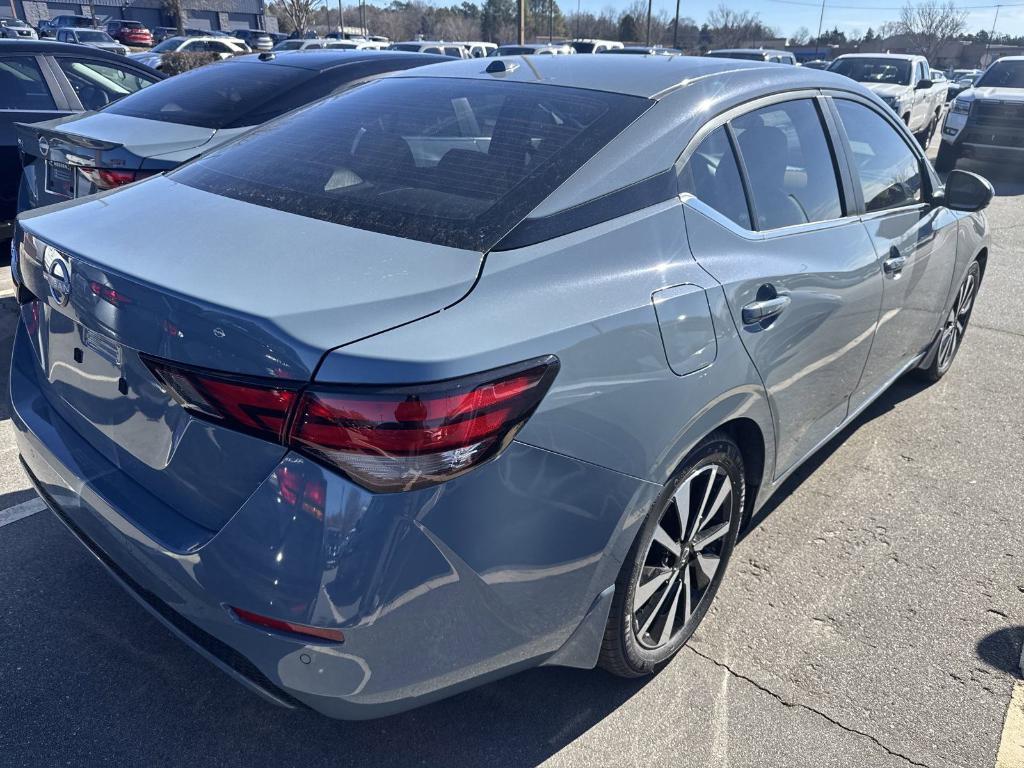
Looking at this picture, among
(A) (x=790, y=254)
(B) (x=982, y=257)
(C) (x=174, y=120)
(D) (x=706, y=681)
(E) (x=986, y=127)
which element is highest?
(C) (x=174, y=120)

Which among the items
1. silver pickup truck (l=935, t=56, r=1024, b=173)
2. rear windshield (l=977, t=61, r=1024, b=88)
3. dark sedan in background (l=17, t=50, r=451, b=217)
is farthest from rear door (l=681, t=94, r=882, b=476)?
rear windshield (l=977, t=61, r=1024, b=88)

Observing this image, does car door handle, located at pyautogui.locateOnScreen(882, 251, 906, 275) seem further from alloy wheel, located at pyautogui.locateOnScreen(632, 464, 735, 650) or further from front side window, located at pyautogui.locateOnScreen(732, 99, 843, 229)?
alloy wheel, located at pyautogui.locateOnScreen(632, 464, 735, 650)

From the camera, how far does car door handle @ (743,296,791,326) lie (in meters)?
2.45

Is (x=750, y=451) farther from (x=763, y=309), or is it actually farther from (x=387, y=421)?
(x=387, y=421)

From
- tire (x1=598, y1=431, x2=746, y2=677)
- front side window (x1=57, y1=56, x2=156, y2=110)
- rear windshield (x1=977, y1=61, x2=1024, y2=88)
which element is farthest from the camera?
rear windshield (x1=977, y1=61, x2=1024, y2=88)

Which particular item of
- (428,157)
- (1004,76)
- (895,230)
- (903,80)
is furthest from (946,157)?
(428,157)

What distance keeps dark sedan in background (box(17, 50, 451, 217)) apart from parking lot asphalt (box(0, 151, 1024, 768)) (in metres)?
1.75

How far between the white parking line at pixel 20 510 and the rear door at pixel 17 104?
3.34 m

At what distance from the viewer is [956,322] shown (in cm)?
500

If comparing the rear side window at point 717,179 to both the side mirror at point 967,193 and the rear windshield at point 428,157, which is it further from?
the side mirror at point 967,193

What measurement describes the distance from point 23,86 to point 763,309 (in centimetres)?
621

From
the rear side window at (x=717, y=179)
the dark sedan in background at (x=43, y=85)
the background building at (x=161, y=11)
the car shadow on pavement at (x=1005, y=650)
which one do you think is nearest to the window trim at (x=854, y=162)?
the rear side window at (x=717, y=179)

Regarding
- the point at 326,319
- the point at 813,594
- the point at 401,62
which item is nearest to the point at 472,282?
the point at 326,319

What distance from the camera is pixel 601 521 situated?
2021 mm
